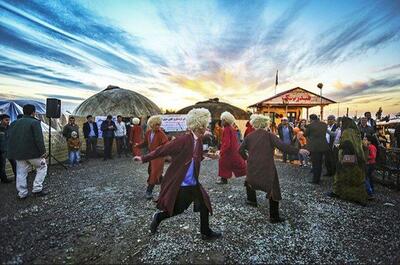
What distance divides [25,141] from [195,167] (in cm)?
416

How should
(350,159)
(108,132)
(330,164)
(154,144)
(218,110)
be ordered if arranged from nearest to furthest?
(350,159)
(154,144)
(330,164)
(108,132)
(218,110)

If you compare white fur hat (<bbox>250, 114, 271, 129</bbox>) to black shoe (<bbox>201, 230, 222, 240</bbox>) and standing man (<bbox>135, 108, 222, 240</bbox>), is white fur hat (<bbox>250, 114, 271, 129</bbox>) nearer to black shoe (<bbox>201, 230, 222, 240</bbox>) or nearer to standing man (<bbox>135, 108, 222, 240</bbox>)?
standing man (<bbox>135, 108, 222, 240</bbox>)

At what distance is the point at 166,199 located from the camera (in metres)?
3.20

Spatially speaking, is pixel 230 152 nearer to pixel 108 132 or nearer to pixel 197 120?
pixel 197 120

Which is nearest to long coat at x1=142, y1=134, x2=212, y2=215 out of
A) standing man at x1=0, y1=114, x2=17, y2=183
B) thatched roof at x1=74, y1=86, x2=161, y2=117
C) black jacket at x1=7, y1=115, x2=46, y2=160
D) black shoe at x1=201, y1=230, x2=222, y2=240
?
black shoe at x1=201, y1=230, x2=222, y2=240

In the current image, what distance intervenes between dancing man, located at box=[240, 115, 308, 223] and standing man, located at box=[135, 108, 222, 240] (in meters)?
1.32

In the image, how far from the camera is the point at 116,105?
938 inches

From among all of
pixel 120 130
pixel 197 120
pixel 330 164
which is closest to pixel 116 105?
pixel 120 130

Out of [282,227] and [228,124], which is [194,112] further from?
[228,124]

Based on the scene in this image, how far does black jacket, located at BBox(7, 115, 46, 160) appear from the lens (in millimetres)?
5102

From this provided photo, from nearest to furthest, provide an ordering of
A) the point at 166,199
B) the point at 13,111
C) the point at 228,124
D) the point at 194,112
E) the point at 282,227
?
the point at 166,199
the point at 194,112
the point at 282,227
the point at 228,124
the point at 13,111

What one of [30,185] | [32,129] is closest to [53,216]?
[32,129]

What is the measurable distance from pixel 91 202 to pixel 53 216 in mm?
919

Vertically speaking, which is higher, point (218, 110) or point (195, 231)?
point (218, 110)
